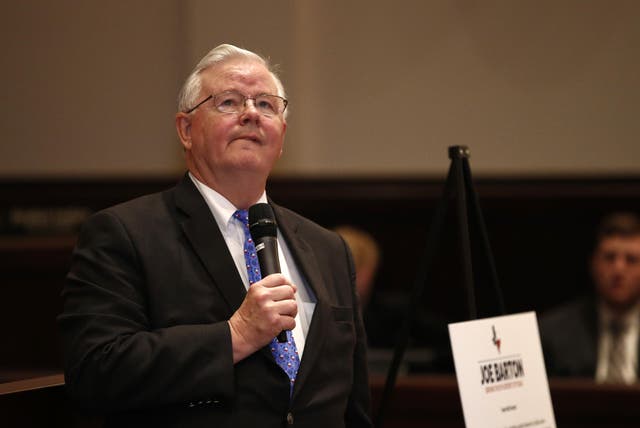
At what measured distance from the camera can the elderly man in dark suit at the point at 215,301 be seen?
1.93 meters

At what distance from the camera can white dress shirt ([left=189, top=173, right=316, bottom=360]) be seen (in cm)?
219

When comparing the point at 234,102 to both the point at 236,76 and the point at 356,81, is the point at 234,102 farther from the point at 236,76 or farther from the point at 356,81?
the point at 356,81

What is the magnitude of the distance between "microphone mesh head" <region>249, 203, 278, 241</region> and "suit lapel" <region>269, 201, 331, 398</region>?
0.20m

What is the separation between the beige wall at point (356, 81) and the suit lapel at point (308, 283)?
3.40 metres

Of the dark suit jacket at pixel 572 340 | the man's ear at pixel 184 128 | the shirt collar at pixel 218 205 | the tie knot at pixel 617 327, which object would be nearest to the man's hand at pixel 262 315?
the shirt collar at pixel 218 205

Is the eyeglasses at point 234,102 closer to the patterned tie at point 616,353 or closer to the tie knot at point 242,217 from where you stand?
the tie knot at point 242,217

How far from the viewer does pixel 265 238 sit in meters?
2.05

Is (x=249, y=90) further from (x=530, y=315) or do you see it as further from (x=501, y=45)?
(x=501, y=45)

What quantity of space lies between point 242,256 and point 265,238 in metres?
0.16

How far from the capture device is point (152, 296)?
6.68 ft

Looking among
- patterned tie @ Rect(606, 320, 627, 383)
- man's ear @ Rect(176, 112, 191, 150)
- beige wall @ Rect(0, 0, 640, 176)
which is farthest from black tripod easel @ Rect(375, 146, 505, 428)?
beige wall @ Rect(0, 0, 640, 176)

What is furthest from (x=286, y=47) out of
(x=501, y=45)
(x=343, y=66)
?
(x=501, y=45)

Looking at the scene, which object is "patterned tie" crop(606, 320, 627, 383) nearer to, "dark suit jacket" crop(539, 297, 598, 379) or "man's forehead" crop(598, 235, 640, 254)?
"dark suit jacket" crop(539, 297, 598, 379)

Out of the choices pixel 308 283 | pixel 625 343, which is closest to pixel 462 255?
pixel 308 283
